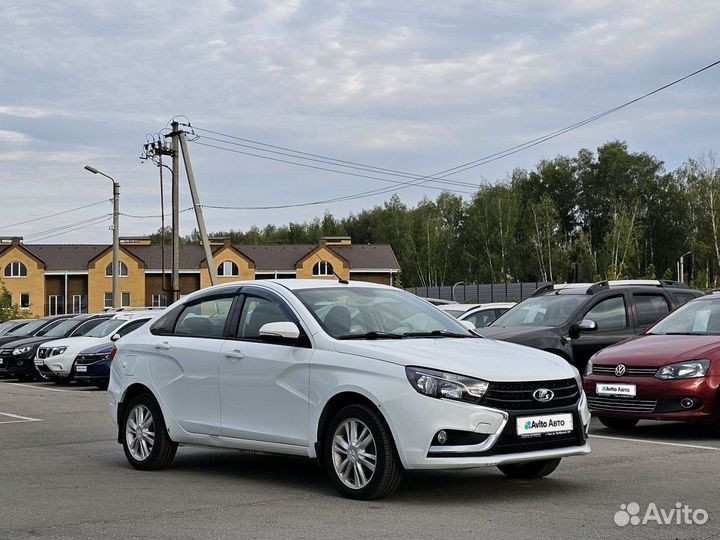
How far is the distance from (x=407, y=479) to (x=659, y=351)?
4.25m

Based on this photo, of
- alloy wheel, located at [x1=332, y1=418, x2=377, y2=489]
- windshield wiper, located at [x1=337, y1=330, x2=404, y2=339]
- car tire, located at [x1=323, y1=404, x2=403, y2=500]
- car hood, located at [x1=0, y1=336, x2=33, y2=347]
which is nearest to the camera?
car tire, located at [x1=323, y1=404, x2=403, y2=500]

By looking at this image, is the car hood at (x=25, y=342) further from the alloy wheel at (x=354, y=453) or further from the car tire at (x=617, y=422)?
the alloy wheel at (x=354, y=453)

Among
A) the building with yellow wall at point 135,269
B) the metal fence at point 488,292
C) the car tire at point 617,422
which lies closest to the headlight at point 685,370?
the car tire at point 617,422

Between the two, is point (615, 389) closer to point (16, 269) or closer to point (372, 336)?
point (372, 336)

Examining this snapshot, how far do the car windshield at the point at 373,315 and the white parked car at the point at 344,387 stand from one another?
0.05 ft

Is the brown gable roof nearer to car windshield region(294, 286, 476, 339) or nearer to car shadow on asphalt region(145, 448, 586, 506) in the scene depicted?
car shadow on asphalt region(145, 448, 586, 506)

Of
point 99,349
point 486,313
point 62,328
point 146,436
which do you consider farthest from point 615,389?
point 62,328

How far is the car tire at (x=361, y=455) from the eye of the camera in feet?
24.9

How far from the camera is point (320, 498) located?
802 centimetres

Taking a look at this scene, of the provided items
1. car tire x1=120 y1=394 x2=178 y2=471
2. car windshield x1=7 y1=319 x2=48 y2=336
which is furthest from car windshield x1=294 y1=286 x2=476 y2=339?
car windshield x1=7 y1=319 x2=48 y2=336

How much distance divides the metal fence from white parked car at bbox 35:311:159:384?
31.4 meters

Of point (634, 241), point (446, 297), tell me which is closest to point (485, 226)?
point (634, 241)

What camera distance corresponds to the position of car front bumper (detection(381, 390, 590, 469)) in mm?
7434

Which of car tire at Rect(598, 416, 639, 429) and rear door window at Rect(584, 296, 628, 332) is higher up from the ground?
rear door window at Rect(584, 296, 628, 332)
